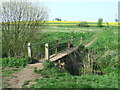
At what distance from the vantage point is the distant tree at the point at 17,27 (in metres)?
17.3

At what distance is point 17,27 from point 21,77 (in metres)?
9.11

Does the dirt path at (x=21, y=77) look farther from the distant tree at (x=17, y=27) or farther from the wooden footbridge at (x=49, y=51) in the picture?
the distant tree at (x=17, y=27)

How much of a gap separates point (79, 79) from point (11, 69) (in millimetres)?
3888

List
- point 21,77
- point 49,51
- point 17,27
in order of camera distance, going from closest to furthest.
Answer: point 21,77 < point 49,51 < point 17,27

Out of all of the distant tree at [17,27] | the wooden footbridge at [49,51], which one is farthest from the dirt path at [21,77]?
the distant tree at [17,27]

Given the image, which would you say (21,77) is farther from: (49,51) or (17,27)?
(17,27)

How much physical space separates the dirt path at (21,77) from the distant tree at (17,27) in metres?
6.90

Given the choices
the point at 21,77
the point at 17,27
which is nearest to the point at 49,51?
the point at 17,27

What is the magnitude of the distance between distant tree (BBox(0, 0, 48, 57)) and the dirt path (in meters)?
6.90

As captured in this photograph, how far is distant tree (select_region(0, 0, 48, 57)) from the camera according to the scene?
17.3m

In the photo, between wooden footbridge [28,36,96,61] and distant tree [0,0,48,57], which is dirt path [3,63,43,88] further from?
distant tree [0,0,48,57]

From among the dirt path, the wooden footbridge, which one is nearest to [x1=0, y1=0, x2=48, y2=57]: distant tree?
the wooden footbridge

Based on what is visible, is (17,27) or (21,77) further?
(17,27)

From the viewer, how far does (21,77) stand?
9312 millimetres
